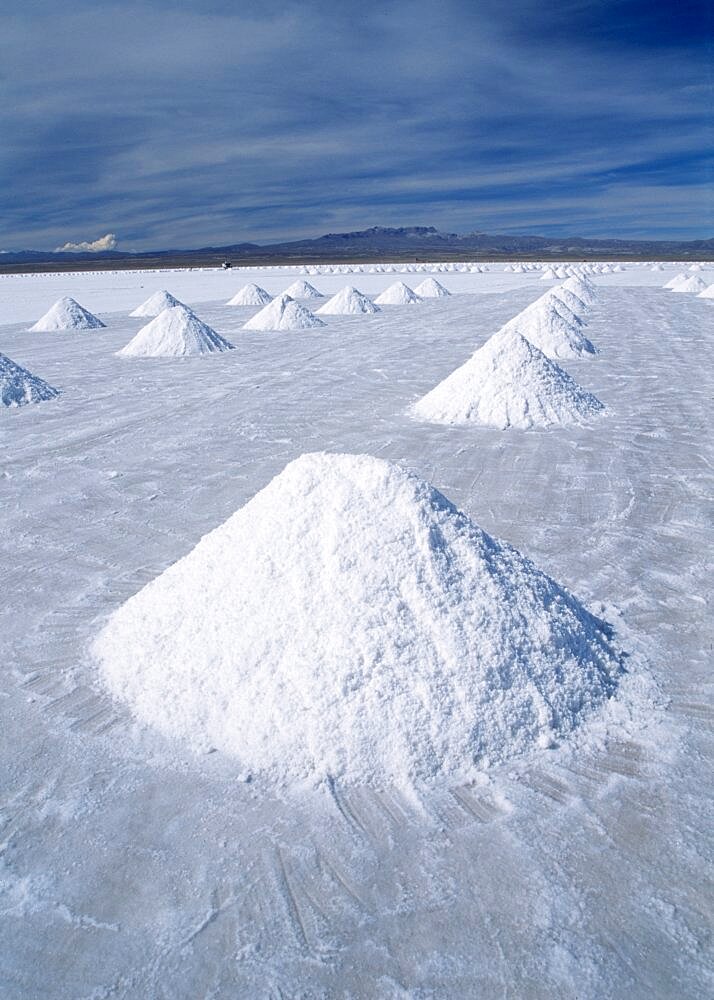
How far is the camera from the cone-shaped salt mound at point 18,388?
9.86 meters

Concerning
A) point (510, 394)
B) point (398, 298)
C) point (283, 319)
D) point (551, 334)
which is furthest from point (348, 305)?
point (510, 394)

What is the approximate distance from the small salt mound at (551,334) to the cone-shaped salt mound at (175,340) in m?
5.86

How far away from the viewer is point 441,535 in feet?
11.0

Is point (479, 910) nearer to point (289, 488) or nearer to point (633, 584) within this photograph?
point (289, 488)

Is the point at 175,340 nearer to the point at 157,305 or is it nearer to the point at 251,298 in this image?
the point at 157,305

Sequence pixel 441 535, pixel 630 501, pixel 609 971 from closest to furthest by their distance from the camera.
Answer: pixel 609 971, pixel 441 535, pixel 630 501

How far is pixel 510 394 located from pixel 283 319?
11359mm

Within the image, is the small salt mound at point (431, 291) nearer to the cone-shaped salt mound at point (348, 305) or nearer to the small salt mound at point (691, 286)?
the cone-shaped salt mound at point (348, 305)

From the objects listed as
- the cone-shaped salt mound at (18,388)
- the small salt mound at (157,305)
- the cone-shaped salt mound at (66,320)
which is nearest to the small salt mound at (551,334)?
the cone-shaped salt mound at (18,388)

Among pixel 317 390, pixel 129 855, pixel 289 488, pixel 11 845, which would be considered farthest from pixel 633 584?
pixel 317 390

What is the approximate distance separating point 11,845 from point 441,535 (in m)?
2.06

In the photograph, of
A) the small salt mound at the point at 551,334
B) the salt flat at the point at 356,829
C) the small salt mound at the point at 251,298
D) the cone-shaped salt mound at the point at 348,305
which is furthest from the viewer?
the small salt mound at the point at 251,298

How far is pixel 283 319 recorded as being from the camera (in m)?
18.8

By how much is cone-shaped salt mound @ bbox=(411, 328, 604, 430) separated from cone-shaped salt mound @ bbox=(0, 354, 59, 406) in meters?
5.32
